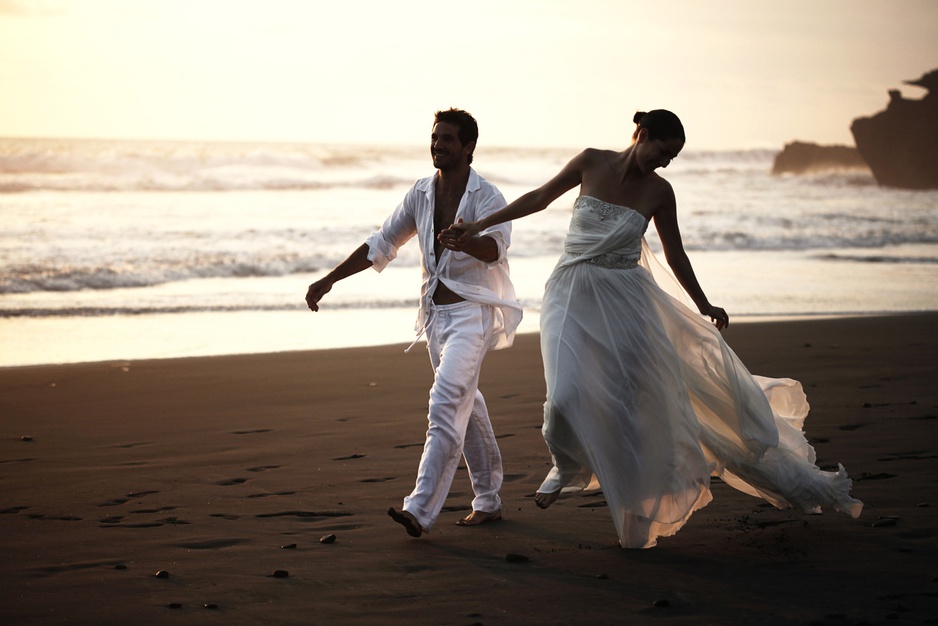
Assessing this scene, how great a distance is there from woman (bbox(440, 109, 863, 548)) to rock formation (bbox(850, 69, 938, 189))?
4962cm

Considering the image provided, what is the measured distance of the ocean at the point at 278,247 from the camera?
1313 centimetres

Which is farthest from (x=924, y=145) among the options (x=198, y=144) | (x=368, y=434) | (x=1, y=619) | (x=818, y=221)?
(x=1, y=619)

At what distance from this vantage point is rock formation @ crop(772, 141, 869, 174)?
52.4m

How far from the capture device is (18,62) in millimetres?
39906

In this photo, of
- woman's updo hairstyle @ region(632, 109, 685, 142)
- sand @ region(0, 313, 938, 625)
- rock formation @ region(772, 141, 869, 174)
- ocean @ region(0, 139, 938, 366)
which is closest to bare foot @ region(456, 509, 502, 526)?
sand @ region(0, 313, 938, 625)

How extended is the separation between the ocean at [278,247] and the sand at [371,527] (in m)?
3.49

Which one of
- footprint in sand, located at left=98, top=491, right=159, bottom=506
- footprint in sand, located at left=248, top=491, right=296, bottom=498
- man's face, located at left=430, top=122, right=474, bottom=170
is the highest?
man's face, located at left=430, top=122, right=474, bottom=170

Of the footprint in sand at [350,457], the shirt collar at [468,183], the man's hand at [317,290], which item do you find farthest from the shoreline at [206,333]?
the shirt collar at [468,183]

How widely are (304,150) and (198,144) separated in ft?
15.0

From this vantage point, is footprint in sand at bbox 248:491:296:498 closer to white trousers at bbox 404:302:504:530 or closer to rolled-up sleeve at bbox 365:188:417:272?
white trousers at bbox 404:302:504:530

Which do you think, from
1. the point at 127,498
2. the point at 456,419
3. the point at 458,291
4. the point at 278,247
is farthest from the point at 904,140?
the point at 127,498

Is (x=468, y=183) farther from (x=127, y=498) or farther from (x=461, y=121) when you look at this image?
(x=127, y=498)

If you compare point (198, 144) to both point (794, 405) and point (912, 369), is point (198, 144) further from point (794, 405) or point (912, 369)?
point (794, 405)

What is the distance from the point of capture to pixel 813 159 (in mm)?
53531
